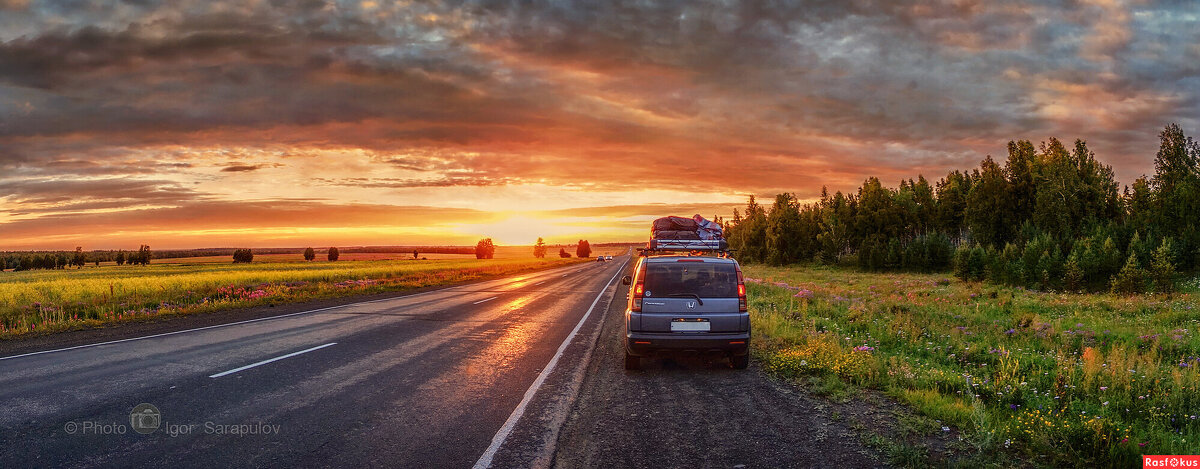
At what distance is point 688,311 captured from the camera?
8188 millimetres

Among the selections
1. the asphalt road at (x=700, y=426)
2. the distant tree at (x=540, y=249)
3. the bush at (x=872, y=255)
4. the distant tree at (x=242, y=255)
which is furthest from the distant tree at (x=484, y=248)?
the asphalt road at (x=700, y=426)

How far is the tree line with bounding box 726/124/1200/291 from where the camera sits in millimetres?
34344

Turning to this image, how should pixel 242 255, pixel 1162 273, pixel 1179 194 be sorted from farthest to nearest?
pixel 242 255
pixel 1179 194
pixel 1162 273

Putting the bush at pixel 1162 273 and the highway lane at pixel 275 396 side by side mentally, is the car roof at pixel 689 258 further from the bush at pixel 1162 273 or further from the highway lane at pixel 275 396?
the bush at pixel 1162 273

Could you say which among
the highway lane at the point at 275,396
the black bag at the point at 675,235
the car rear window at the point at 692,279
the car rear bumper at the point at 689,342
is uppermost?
the black bag at the point at 675,235

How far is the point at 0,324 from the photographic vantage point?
12828 millimetres

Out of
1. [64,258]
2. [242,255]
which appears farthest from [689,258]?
[64,258]

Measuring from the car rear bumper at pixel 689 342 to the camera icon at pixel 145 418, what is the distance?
591 cm

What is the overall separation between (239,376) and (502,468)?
560cm

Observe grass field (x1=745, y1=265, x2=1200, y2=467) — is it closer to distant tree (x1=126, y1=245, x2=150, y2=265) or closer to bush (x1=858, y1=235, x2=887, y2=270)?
bush (x1=858, y1=235, x2=887, y2=270)

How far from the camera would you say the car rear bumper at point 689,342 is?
26.5 ft

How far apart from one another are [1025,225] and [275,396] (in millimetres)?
63896

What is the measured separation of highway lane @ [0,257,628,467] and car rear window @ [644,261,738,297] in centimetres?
239

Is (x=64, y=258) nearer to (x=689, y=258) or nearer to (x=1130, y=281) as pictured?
(x=689, y=258)
